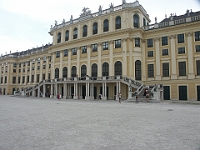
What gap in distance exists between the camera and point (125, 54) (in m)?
36.8

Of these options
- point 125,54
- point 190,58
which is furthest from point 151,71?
point 190,58

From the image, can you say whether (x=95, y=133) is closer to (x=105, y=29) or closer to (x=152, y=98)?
(x=152, y=98)

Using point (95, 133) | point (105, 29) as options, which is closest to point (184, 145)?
point (95, 133)

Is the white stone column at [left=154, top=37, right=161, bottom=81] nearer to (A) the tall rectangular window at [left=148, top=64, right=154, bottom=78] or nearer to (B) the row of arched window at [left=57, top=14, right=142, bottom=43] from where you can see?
(A) the tall rectangular window at [left=148, top=64, right=154, bottom=78]

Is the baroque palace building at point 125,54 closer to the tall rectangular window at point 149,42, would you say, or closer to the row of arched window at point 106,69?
the row of arched window at point 106,69

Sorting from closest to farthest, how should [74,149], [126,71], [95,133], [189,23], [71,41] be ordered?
[74,149] < [95,133] < [189,23] < [126,71] < [71,41]

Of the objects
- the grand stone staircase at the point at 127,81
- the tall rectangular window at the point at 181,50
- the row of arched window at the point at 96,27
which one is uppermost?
the row of arched window at the point at 96,27

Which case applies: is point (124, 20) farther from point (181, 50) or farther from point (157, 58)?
point (181, 50)

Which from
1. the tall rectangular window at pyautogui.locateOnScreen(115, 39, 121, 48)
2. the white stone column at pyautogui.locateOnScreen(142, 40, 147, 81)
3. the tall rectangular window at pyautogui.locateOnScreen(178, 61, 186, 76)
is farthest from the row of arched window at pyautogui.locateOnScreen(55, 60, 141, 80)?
the tall rectangular window at pyautogui.locateOnScreen(178, 61, 186, 76)

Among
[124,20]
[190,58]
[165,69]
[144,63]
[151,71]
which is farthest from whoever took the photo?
[124,20]

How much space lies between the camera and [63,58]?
47094 mm

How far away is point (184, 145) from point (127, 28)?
33773mm

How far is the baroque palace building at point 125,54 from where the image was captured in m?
33.1

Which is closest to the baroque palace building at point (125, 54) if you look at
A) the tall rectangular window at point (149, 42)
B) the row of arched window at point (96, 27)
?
the row of arched window at point (96, 27)
